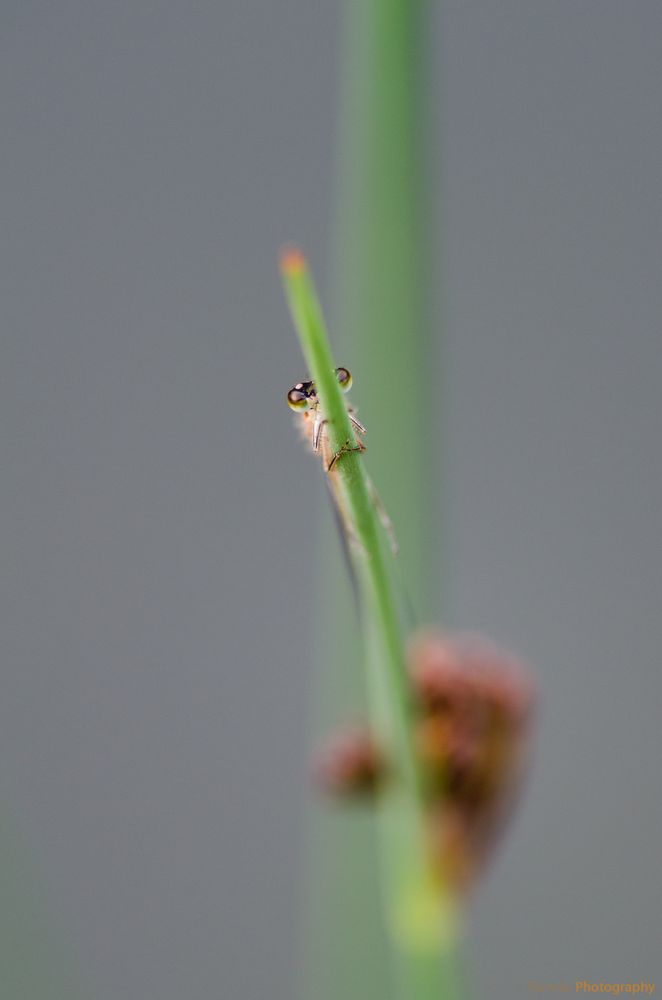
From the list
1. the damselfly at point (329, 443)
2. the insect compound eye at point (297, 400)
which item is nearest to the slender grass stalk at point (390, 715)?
the damselfly at point (329, 443)

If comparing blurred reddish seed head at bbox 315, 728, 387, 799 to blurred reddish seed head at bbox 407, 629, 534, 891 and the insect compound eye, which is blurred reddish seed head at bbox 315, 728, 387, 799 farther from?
the insect compound eye

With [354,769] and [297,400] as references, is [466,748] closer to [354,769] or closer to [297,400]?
[354,769]

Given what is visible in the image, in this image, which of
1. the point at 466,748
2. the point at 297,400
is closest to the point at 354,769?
the point at 466,748

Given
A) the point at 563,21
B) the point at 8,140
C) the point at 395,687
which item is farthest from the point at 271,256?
the point at 395,687

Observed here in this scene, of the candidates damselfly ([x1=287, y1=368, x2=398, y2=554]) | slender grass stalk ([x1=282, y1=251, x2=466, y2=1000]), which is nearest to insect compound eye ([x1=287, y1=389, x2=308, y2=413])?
damselfly ([x1=287, y1=368, x2=398, y2=554])

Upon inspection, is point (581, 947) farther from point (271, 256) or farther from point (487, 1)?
point (487, 1)
